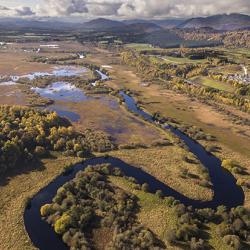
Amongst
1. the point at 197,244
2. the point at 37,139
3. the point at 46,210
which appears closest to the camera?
the point at 197,244

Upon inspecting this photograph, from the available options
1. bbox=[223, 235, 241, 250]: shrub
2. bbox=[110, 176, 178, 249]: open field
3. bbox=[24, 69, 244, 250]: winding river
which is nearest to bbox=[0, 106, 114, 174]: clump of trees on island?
bbox=[24, 69, 244, 250]: winding river

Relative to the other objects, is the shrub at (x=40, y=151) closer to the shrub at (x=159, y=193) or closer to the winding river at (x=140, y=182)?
the winding river at (x=140, y=182)

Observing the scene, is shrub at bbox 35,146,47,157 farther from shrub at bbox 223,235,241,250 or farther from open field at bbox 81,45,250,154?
open field at bbox 81,45,250,154

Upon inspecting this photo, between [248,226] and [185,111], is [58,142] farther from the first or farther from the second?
[185,111]

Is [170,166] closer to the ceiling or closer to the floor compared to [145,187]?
closer to the floor

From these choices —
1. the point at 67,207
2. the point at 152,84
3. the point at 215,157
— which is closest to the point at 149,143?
the point at 215,157

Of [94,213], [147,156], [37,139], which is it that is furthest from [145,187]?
[37,139]

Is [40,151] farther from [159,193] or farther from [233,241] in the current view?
[233,241]
